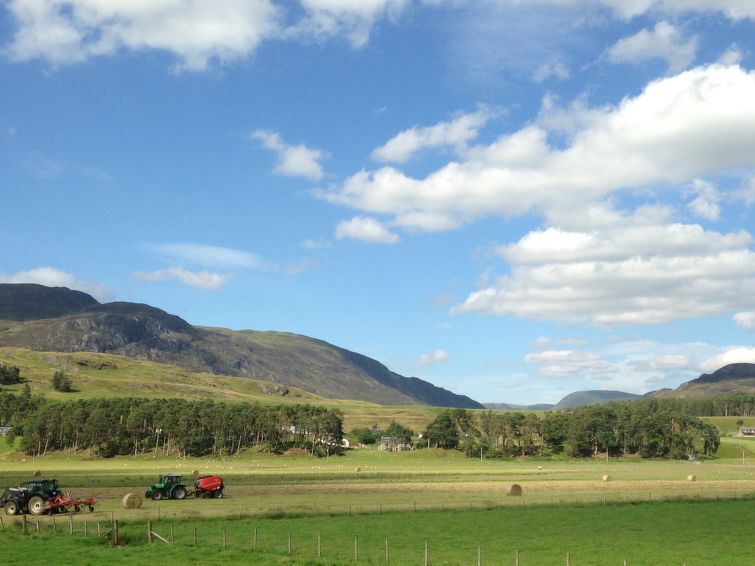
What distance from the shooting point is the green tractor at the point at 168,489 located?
66.5m

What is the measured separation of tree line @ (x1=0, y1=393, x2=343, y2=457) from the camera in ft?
582

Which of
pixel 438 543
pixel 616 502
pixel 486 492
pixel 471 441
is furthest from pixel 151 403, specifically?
pixel 438 543

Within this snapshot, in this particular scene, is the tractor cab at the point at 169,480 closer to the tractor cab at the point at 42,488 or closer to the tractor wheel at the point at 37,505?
the tractor cab at the point at 42,488

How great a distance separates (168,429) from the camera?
589ft

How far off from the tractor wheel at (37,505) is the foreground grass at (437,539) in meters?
9.41

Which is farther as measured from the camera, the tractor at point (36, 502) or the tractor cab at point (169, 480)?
the tractor cab at point (169, 480)

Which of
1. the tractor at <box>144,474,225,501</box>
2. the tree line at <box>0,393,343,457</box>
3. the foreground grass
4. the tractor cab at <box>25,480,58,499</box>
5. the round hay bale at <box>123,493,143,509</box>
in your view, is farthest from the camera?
the tree line at <box>0,393,343,457</box>

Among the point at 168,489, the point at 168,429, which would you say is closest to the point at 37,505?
the point at 168,489

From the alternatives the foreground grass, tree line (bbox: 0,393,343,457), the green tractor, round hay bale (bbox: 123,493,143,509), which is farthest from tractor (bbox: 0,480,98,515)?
tree line (bbox: 0,393,343,457)

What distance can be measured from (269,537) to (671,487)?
60726 mm

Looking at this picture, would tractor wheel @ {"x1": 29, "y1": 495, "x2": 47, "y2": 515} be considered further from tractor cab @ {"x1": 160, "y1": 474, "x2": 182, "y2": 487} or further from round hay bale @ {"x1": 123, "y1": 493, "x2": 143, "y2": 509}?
tractor cab @ {"x1": 160, "y1": 474, "x2": 182, "y2": 487}

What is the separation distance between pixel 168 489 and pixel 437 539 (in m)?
33.5

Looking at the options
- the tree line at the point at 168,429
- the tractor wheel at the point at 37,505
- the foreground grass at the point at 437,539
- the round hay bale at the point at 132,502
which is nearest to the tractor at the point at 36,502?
the tractor wheel at the point at 37,505

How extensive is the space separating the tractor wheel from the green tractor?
39.8 feet
